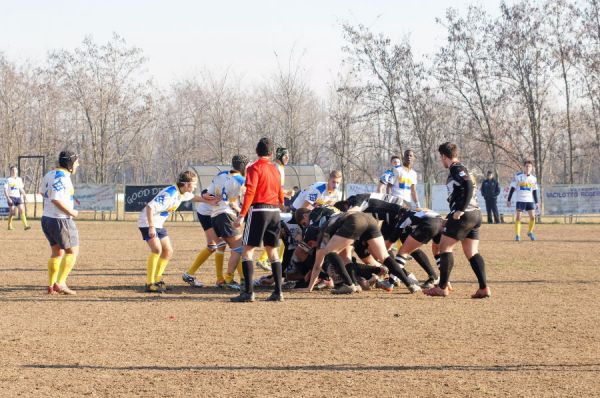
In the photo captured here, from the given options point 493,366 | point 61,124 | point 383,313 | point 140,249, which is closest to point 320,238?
point 383,313

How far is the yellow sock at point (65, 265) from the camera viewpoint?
11297mm

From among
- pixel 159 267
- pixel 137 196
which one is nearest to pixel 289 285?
pixel 159 267

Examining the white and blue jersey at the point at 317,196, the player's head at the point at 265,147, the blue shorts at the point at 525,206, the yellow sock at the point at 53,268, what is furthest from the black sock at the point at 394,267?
the blue shorts at the point at 525,206

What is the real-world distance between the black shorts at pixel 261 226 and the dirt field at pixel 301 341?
798 millimetres

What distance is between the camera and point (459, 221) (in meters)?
10.6

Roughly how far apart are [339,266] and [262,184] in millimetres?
1584

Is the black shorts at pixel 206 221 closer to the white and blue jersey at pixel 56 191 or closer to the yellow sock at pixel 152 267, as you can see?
the yellow sock at pixel 152 267

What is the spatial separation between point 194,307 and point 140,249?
974 cm

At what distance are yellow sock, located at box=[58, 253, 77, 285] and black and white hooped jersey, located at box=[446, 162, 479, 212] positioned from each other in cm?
511

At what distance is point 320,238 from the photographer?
11.2m

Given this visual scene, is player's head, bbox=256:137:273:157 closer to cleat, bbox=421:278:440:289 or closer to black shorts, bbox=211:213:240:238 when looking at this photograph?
black shorts, bbox=211:213:240:238

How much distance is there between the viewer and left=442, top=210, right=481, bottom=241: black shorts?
10570mm

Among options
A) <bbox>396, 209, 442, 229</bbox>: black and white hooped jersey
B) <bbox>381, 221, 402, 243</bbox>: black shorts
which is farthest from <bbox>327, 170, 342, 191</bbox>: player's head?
<bbox>396, 209, 442, 229</bbox>: black and white hooped jersey

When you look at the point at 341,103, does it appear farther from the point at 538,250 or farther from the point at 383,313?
the point at 383,313
